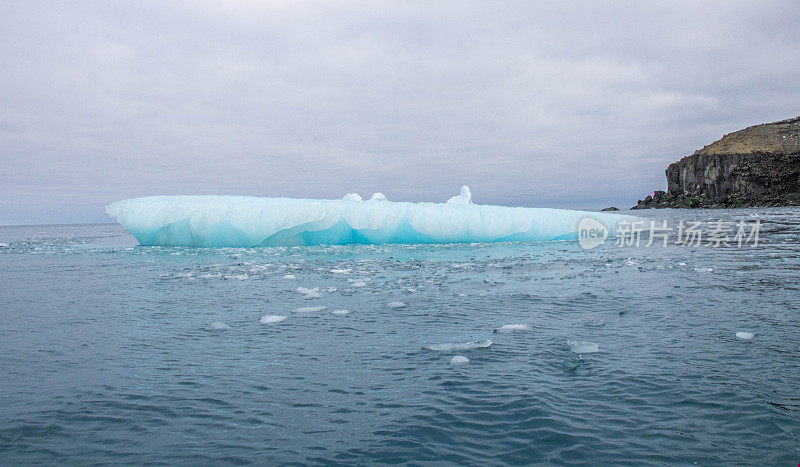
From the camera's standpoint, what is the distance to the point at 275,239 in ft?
46.7

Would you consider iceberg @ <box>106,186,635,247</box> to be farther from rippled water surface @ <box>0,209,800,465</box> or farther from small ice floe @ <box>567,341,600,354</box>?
small ice floe @ <box>567,341,600,354</box>

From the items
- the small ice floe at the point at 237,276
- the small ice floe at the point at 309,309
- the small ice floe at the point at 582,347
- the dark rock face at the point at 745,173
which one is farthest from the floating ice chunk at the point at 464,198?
the dark rock face at the point at 745,173

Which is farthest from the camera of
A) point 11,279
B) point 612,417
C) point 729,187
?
point 729,187

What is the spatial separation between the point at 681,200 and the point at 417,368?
76560 mm

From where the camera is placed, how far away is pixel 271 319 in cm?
460

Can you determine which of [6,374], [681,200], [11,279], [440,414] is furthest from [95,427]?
[681,200]

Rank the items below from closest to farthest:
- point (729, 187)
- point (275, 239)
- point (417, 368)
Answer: point (417, 368) → point (275, 239) → point (729, 187)

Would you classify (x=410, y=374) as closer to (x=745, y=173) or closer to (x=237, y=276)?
(x=237, y=276)

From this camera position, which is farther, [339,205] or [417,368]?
[339,205]

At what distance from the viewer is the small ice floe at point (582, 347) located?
3404mm

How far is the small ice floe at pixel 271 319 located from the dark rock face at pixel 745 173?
227 feet

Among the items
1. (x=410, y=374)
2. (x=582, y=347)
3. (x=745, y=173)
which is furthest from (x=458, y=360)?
(x=745, y=173)

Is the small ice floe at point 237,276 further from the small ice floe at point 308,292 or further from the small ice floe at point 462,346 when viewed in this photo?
A: the small ice floe at point 462,346

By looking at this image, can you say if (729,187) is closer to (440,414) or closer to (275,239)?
(275,239)
